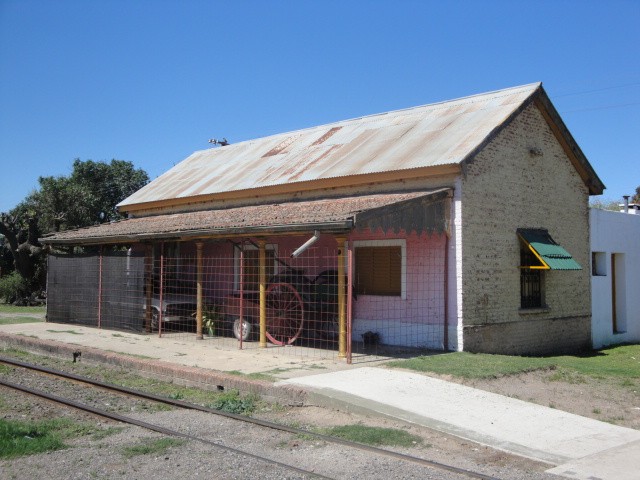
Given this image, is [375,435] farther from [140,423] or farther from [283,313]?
[283,313]

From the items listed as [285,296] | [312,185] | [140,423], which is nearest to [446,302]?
[285,296]

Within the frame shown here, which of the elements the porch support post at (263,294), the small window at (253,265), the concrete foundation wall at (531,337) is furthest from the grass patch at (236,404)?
the small window at (253,265)

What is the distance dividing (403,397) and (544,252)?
23.4 ft

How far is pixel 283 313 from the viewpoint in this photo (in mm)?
14695

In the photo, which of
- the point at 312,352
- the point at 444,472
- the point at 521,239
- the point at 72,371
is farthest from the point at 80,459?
the point at 521,239

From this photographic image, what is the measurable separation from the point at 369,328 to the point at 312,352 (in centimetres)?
185

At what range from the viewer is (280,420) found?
8.44m

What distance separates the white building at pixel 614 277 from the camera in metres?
17.7

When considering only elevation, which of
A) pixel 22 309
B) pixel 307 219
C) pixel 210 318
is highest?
pixel 307 219

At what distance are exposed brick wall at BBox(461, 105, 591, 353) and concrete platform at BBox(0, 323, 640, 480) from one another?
312 cm

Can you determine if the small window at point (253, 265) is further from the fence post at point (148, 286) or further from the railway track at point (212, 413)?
the railway track at point (212, 413)

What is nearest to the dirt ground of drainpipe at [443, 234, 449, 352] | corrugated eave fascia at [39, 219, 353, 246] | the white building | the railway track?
drainpipe at [443, 234, 449, 352]

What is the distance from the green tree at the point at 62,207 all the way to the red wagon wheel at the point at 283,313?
1645 centimetres

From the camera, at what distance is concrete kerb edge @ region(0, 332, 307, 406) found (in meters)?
9.47
